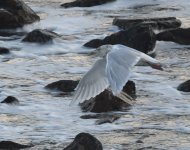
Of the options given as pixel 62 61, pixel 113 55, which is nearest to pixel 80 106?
pixel 113 55

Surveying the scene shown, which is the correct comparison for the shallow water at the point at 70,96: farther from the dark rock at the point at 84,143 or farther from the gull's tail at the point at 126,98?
the dark rock at the point at 84,143

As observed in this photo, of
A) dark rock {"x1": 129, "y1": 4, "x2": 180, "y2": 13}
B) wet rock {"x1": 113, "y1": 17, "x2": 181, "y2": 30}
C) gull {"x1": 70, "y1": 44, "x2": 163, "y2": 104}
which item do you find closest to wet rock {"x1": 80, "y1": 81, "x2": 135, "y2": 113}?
gull {"x1": 70, "y1": 44, "x2": 163, "y2": 104}

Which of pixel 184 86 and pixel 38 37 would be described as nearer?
pixel 184 86

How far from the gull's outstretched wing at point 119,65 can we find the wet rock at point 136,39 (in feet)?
16.2

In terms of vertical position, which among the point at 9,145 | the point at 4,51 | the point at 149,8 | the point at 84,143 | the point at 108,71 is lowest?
the point at 149,8

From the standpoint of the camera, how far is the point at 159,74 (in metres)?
11.5

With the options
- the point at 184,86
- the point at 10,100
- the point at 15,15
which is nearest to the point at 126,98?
the point at 184,86

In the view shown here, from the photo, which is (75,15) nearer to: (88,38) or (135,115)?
(88,38)

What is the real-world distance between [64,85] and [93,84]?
2.73 m

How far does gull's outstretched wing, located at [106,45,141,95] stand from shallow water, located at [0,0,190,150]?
0.90 meters

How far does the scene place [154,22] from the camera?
1491 cm

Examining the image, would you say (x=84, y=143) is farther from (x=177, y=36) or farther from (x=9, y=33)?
(x=9, y=33)

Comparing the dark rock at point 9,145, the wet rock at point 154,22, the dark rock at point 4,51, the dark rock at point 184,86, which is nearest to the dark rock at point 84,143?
the dark rock at point 9,145

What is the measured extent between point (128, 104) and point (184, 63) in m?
2.74
